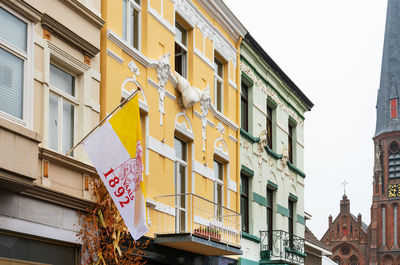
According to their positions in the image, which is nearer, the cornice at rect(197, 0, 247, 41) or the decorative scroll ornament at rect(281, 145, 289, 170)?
the cornice at rect(197, 0, 247, 41)

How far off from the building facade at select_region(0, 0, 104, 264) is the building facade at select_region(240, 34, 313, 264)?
10.1 metres

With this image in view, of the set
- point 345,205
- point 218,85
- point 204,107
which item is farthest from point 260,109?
point 345,205

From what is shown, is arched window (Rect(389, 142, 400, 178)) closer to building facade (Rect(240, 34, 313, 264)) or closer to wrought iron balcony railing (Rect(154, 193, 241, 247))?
building facade (Rect(240, 34, 313, 264))

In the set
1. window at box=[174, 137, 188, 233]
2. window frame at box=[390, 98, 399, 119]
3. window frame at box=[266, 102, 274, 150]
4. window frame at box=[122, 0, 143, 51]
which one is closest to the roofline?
window frame at box=[266, 102, 274, 150]

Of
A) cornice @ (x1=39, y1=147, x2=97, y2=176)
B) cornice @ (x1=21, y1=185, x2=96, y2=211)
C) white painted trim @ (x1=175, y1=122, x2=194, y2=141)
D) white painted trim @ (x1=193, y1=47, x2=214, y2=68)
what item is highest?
white painted trim @ (x1=193, y1=47, x2=214, y2=68)

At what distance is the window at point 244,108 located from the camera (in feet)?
84.2

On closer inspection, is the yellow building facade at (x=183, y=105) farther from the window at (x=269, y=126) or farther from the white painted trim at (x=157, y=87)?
the window at (x=269, y=126)

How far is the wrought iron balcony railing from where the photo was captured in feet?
59.8

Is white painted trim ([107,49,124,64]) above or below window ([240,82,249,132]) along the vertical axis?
below

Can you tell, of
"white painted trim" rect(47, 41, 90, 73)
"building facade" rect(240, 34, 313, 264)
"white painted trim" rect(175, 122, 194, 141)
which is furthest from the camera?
"building facade" rect(240, 34, 313, 264)

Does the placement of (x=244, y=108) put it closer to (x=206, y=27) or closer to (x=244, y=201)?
(x=244, y=201)

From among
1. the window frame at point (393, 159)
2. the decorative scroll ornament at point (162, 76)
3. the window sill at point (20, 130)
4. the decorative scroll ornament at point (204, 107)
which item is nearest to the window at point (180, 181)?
the decorative scroll ornament at point (204, 107)

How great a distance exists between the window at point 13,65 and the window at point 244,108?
13.2m

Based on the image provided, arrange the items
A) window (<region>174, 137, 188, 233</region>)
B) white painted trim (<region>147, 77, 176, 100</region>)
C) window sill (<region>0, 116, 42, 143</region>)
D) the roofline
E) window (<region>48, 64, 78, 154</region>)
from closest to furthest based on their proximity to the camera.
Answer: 1. window sill (<region>0, 116, 42, 143</region>)
2. window (<region>48, 64, 78, 154</region>)
3. white painted trim (<region>147, 77, 176, 100</region>)
4. window (<region>174, 137, 188, 233</region>)
5. the roofline
